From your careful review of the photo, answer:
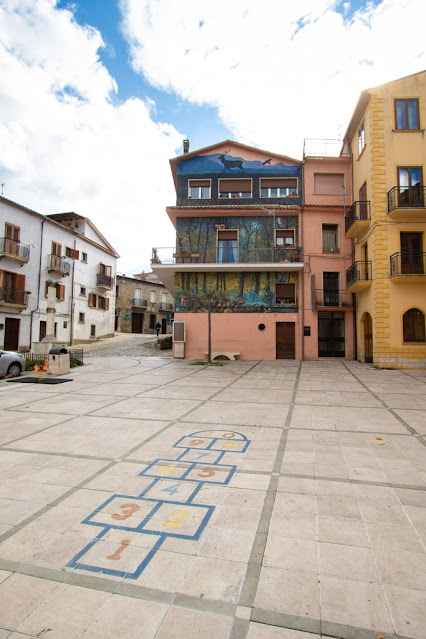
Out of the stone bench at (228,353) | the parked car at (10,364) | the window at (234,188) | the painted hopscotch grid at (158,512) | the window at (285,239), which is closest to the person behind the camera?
the painted hopscotch grid at (158,512)

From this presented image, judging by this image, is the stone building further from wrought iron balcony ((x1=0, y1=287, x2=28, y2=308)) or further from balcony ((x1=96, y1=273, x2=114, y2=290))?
wrought iron balcony ((x1=0, y1=287, x2=28, y2=308))

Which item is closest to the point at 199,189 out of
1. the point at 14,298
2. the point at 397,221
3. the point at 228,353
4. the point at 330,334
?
the point at 228,353

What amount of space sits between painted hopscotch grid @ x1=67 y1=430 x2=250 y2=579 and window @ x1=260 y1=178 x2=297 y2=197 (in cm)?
1812

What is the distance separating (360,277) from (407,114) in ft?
24.0

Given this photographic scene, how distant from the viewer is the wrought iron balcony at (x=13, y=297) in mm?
21608

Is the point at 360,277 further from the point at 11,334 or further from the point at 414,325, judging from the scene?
the point at 11,334

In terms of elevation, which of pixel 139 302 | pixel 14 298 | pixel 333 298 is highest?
pixel 139 302

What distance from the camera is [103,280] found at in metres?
32.1

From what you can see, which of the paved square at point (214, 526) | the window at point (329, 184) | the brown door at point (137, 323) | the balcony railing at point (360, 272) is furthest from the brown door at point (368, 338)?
the brown door at point (137, 323)

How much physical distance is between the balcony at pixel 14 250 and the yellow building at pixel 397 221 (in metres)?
20.0

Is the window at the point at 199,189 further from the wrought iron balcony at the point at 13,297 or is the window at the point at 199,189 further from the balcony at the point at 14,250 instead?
the wrought iron balcony at the point at 13,297

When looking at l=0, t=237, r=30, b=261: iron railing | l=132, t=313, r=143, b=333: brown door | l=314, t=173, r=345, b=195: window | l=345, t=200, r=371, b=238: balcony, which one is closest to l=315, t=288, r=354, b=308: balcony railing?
l=345, t=200, r=371, b=238: balcony

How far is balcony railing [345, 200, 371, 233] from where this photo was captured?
1651 centimetres

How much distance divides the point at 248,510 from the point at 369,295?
49.5 ft
